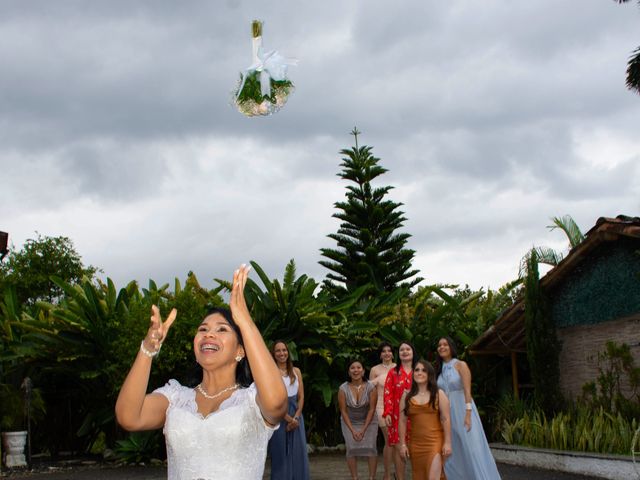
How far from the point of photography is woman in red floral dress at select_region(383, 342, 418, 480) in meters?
10.0

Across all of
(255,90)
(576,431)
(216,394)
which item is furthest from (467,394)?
(216,394)

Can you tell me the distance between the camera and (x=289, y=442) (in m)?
9.01

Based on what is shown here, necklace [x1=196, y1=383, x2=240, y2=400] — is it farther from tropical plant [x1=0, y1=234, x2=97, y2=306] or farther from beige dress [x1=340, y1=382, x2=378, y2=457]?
tropical plant [x1=0, y1=234, x2=97, y2=306]

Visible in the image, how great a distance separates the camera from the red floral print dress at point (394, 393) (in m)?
10.2

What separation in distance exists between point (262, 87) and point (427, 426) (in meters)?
4.73

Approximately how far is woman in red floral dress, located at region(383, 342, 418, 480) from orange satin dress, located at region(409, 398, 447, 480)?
1.38 meters

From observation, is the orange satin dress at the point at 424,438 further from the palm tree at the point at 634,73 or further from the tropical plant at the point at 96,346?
the palm tree at the point at 634,73

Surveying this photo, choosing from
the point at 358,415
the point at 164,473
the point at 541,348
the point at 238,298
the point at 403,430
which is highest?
the point at 541,348

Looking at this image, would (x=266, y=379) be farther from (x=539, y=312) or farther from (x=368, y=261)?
A: (x=368, y=261)

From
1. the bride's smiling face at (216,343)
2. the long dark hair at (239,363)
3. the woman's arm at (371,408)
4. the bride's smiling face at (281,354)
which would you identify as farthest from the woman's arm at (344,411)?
the bride's smiling face at (216,343)

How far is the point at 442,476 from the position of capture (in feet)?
28.8

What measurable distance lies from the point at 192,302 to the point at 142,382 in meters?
12.6

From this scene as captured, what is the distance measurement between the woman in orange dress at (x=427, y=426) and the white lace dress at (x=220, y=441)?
17.8 feet

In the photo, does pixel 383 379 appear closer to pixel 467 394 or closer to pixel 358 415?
pixel 358 415
